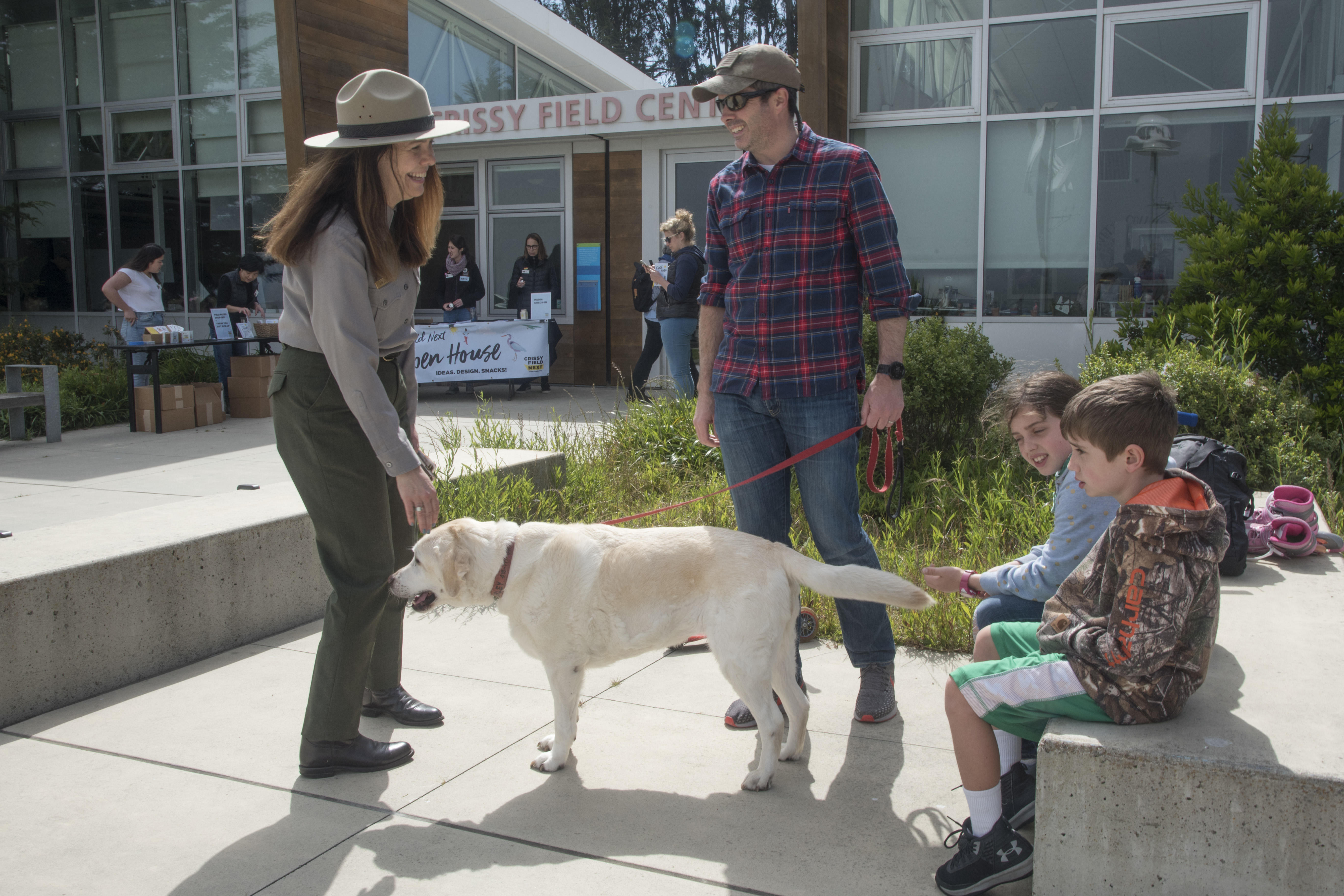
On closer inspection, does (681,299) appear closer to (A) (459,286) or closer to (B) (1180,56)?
(A) (459,286)

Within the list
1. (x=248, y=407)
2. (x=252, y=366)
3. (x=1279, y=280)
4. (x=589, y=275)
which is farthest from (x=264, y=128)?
(x=1279, y=280)

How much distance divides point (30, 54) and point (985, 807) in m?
21.4

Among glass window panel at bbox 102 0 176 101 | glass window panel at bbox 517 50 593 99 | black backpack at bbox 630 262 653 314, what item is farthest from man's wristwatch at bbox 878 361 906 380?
glass window panel at bbox 102 0 176 101

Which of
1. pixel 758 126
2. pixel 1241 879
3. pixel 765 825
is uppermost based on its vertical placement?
pixel 758 126

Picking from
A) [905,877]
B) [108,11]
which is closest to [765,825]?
[905,877]

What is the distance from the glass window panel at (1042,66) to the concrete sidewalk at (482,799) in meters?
8.95

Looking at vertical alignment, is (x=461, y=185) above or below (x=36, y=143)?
below

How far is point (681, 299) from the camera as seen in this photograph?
30.7 ft

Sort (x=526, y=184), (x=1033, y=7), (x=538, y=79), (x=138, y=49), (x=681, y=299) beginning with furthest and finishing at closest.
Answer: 1. (x=138, y=49)
2. (x=538, y=79)
3. (x=526, y=184)
4. (x=1033, y=7)
5. (x=681, y=299)

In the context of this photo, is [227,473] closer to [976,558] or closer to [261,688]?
[261,688]

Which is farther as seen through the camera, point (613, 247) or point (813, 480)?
point (613, 247)

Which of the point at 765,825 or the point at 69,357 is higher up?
the point at 69,357

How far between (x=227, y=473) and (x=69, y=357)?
8.48m

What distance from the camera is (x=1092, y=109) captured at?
34.8 feet
